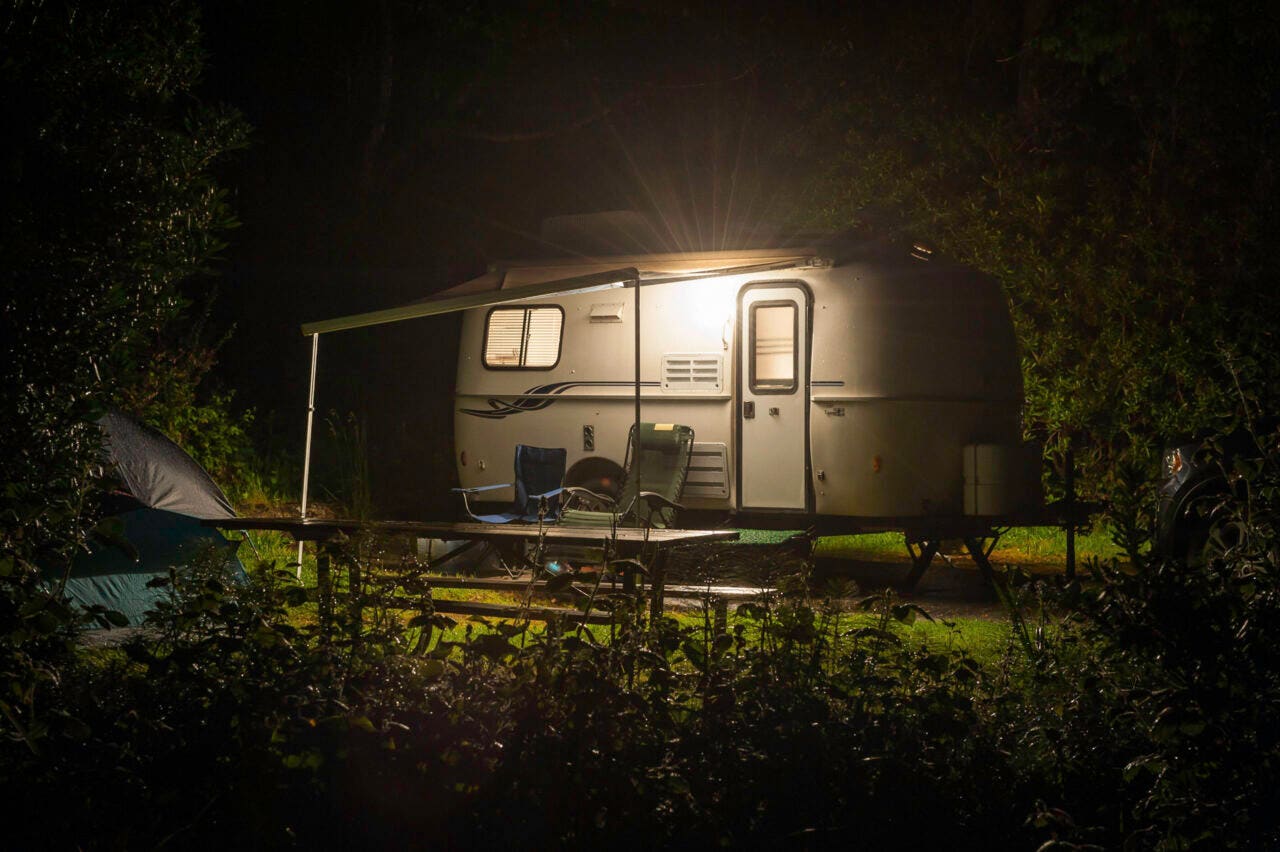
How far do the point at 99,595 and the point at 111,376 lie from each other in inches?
123

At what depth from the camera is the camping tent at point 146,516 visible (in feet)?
21.7

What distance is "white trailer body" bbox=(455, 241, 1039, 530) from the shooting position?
9.26 metres

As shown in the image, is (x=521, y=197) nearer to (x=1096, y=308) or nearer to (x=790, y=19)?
(x=790, y=19)

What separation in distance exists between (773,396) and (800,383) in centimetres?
26

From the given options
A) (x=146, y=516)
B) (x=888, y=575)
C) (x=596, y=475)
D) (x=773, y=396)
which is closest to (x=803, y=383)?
(x=773, y=396)

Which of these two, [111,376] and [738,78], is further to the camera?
[738,78]

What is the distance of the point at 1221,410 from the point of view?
3641mm

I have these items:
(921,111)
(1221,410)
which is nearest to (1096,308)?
(921,111)

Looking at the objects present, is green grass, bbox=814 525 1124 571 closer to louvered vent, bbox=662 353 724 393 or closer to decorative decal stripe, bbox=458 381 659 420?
louvered vent, bbox=662 353 724 393

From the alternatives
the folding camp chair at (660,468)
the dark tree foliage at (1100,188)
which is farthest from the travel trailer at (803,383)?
the dark tree foliage at (1100,188)

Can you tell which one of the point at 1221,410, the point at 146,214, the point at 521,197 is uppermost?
the point at 521,197

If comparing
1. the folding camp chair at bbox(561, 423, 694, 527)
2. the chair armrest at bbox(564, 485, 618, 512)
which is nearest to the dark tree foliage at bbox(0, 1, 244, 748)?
the chair armrest at bbox(564, 485, 618, 512)

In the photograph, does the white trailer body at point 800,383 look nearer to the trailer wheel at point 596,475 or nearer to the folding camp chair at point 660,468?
the trailer wheel at point 596,475

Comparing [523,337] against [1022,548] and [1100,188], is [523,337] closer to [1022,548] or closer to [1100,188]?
[1022,548]
